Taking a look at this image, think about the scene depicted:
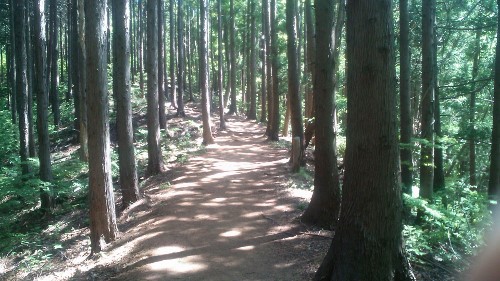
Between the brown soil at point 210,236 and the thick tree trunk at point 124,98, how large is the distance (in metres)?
0.59

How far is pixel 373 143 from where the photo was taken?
433 cm

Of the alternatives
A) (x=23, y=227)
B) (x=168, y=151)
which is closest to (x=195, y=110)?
(x=168, y=151)

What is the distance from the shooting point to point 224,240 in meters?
7.74

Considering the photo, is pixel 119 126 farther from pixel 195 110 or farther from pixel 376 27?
pixel 195 110

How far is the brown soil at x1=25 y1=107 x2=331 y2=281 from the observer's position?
6492 mm

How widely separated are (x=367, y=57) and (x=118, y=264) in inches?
218

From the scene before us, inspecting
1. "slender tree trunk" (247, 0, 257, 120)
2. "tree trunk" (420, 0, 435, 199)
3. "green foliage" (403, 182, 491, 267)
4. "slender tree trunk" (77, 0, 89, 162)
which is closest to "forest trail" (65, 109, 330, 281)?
"green foliage" (403, 182, 491, 267)

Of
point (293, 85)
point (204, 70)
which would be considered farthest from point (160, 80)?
point (293, 85)

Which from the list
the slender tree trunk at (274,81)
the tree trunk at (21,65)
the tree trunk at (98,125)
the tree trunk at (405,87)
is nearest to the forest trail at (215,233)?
the tree trunk at (98,125)

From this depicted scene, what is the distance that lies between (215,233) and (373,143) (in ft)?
15.3

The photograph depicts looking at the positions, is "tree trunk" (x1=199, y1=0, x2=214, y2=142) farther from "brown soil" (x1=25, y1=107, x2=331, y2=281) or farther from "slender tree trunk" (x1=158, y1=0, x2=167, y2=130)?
"brown soil" (x1=25, y1=107, x2=331, y2=281)

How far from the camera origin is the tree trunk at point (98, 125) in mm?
7949

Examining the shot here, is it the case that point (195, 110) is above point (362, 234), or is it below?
above

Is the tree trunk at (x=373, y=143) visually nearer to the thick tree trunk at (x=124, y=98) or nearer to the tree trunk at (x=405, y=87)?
the tree trunk at (x=405, y=87)
